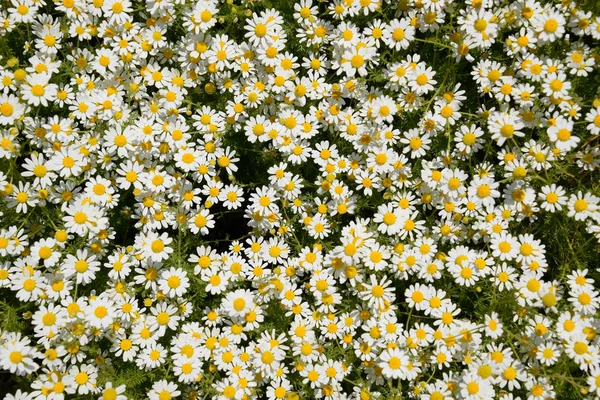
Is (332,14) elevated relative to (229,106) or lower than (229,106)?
elevated

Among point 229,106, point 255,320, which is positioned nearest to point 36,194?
point 229,106

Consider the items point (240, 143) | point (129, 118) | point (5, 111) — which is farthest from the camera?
point (240, 143)

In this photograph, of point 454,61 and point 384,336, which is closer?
point 384,336

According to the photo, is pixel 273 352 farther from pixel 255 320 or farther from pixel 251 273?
pixel 251 273

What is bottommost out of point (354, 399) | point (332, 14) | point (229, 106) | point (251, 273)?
point (354, 399)

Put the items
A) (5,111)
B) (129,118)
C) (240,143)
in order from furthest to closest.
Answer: (240,143)
(129,118)
(5,111)

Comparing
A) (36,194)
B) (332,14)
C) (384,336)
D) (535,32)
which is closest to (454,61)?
(535,32)

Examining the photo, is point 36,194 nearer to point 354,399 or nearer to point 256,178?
point 256,178
